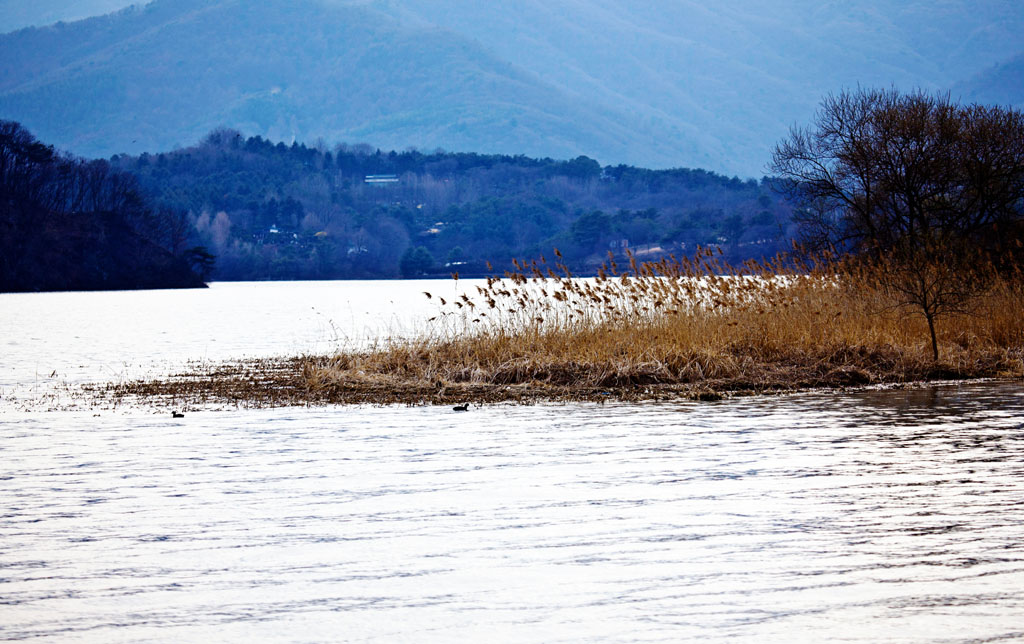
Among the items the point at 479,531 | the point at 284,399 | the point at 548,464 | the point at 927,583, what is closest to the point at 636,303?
the point at 284,399

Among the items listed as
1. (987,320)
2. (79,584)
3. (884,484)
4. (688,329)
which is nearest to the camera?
(79,584)

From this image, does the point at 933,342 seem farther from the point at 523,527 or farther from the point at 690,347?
the point at 523,527

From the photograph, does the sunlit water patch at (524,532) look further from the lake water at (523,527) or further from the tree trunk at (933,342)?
the tree trunk at (933,342)

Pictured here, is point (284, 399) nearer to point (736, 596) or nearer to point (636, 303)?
point (636, 303)

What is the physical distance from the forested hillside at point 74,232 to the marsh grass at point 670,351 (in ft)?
359

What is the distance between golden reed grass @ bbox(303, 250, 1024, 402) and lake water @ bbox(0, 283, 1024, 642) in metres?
3.12

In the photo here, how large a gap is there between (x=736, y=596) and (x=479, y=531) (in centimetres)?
233

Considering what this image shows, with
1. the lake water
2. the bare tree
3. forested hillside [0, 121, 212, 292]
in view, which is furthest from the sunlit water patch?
forested hillside [0, 121, 212, 292]

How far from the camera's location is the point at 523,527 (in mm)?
8016

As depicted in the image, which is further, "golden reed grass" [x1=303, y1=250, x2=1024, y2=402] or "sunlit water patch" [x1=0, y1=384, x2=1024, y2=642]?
"golden reed grass" [x1=303, y1=250, x2=1024, y2=402]

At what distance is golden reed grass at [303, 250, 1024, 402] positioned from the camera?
17.9 m

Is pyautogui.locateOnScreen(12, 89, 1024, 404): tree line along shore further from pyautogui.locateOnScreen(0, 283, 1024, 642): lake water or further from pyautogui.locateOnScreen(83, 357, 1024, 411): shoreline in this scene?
pyautogui.locateOnScreen(0, 283, 1024, 642): lake water

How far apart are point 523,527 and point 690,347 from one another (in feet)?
35.7

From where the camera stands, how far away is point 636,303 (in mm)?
19875
